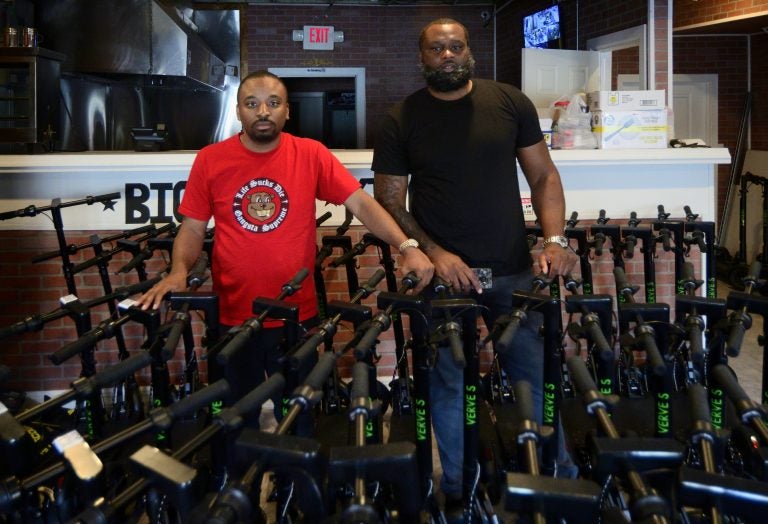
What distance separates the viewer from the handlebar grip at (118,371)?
55.5 inches

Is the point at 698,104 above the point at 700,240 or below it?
above

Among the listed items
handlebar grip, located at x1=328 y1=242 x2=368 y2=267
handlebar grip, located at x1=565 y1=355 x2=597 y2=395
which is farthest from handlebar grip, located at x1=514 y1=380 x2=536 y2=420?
handlebar grip, located at x1=328 y1=242 x2=368 y2=267

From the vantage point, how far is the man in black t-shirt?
2.35 metres

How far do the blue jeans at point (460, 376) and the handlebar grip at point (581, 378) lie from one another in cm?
78

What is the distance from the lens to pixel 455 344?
5.41 ft

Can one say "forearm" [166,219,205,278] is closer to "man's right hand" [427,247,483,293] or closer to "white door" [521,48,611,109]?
"man's right hand" [427,247,483,293]

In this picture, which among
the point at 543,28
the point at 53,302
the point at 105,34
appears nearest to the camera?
the point at 53,302

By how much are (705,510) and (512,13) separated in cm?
809

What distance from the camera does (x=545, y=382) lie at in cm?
217

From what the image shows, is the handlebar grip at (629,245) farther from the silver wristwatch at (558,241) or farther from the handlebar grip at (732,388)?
the handlebar grip at (732,388)

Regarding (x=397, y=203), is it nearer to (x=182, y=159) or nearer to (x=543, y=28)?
(x=182, y=159)

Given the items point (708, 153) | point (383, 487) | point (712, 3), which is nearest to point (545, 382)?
point (383, 487)

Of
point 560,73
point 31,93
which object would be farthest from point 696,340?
point 560,73

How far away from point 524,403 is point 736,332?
Result: 0.75 metres
